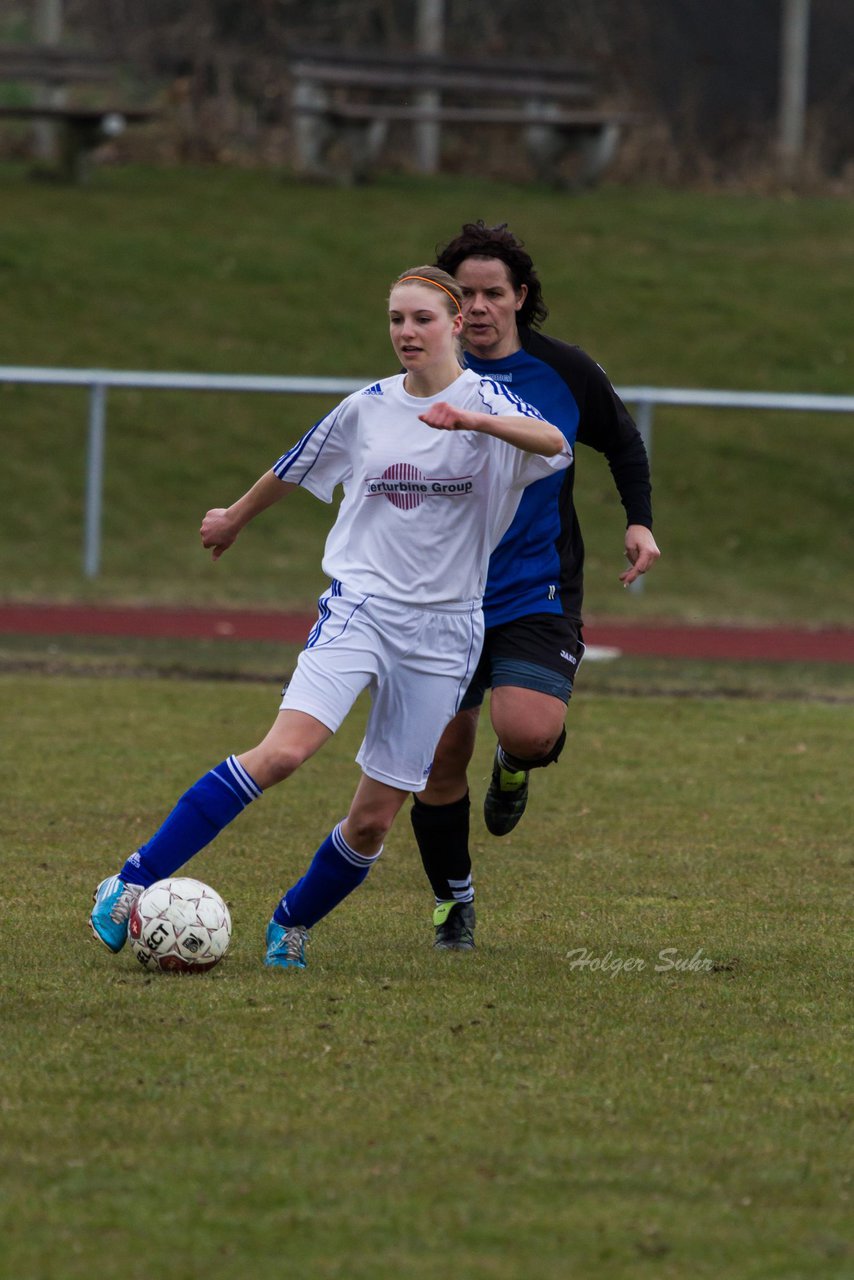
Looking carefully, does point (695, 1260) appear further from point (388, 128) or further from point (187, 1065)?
point (388, 128)

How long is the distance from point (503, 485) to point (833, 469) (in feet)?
43.9

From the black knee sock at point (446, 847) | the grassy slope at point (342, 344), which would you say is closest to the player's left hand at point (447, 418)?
the black knee sock at point (446, 847)

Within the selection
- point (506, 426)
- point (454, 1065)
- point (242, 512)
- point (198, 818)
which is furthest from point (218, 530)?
point (454, 1065)

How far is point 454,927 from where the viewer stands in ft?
18.3

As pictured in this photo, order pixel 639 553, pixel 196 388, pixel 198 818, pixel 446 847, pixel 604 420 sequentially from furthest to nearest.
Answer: pixel 196 388 < pixel 604 420 < pixel 639 553 < pixel 446 847 < pixel 198 818

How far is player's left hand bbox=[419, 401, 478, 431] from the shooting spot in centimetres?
480

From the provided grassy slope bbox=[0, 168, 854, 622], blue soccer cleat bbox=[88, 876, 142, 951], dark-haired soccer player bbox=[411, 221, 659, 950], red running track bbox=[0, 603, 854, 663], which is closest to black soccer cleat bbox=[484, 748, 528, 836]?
dark-haired soccer player bbox=[411, 221, 659, 950]

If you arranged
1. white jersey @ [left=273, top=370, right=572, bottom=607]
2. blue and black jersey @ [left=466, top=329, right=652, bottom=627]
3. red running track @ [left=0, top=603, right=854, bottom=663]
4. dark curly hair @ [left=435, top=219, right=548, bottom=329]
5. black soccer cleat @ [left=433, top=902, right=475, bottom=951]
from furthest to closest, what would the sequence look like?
1. red running track @ [left=0, top=603, right=854, bottom=663]
2. blue and black jersey @ [left=466, top=329, right=652, bottom=627]
3. dark curly hair @ [left=435, top=219, right=548, bottom=329]
4. black soccer cleat @ [left=433, top=902, right=475, bottom=951]
5. white jersey @ [left=273, top=370, right=572, bottom=607]

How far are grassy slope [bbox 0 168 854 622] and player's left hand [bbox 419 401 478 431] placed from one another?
956 centimetres

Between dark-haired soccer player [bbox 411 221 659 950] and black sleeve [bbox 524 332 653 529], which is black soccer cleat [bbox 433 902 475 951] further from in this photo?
black sleeve [bbox 524 332 653 529]

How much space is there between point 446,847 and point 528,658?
1.92 ft

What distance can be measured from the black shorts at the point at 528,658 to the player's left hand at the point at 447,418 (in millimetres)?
1022

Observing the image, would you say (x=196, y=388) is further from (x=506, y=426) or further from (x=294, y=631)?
(x=506, y=426)

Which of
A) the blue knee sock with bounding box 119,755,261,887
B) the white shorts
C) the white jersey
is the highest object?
the white jersey
